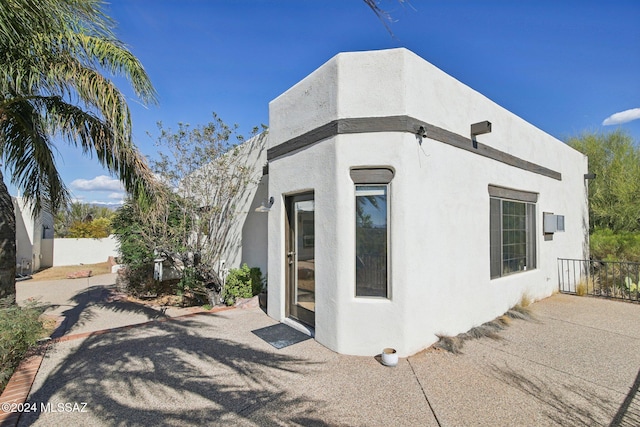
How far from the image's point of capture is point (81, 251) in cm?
2197

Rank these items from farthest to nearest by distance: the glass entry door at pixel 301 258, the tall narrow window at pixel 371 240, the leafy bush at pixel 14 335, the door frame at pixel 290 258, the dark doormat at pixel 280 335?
the door frame at pixel 290 258 < the glass entry door at pixel 301 258 < the dark doormat at pixel 280 335 < the tall narrow window at pixel 371 240 < the leafy bush at pixel 14 335

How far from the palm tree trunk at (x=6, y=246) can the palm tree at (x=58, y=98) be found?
2 centimetres

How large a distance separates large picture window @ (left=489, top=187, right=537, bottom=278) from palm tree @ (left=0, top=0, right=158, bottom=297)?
320 inches

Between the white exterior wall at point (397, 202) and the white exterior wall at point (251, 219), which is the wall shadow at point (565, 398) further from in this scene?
the white exterior wall at point (251, 219)

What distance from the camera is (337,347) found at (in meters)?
5.36

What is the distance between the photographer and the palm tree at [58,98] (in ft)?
16.4

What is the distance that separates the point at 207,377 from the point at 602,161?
61.8ft

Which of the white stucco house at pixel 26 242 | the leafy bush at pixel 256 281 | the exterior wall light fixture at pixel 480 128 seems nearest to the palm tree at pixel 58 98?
the leafy bush at pixel 256 281

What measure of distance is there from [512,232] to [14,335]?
10.4 m

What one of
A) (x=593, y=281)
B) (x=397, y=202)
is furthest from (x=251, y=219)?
(x=593, y=281)

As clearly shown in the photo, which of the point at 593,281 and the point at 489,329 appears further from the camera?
the point at 593,281

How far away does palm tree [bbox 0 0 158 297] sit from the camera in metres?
5.01

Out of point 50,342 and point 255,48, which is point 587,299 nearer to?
point 255,48

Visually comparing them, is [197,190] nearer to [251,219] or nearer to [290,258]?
[251,219]
